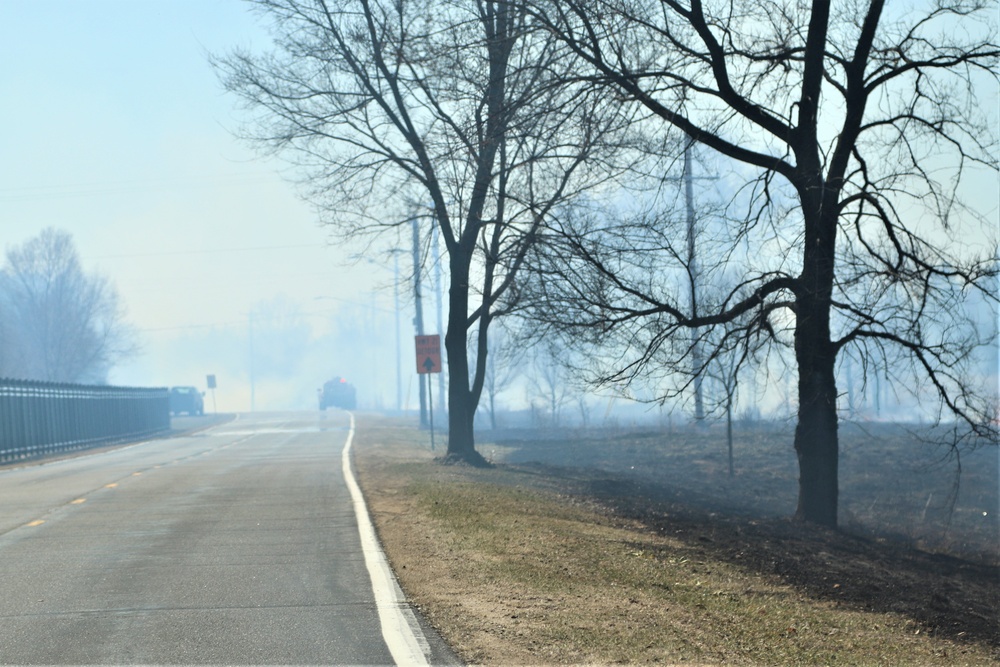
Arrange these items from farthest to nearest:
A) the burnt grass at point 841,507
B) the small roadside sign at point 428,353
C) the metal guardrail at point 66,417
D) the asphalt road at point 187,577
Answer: the metal guardrail at point 66,417 → the small roadside sign at point 428,353 → the burnt grass at point 841,507 → the asphalt road at point 187,577

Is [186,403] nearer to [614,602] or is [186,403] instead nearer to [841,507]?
[841,507]

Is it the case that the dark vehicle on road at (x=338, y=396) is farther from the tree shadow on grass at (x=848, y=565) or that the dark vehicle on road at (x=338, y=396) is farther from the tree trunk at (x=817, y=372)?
the tree trunk at (x=817, y=372)

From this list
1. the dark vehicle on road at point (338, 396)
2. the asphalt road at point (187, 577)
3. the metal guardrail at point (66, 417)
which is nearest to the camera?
the asphalt road at point (187, 577)

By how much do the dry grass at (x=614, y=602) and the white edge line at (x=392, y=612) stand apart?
0.16 meters

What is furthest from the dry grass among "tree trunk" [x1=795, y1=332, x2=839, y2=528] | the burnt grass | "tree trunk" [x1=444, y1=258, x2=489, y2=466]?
"tree trunk" [x1=444, y1=258, x2=489, y2=466]

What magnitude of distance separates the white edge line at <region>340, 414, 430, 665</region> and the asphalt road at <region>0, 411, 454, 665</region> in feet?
0.23

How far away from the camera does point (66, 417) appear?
40.9 meters

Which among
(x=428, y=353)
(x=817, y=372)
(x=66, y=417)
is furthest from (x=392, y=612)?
(x=66, y=417)

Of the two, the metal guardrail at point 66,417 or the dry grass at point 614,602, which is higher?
the metal guardrail at point 66,417

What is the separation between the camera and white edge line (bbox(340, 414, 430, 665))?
677cm

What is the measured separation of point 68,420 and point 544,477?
24570 mm

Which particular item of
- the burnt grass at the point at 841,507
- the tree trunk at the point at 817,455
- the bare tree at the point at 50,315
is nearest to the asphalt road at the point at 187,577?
the burnt grass at the point at 841,507

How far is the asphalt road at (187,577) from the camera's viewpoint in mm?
6980

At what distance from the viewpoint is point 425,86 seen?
21.0 m
